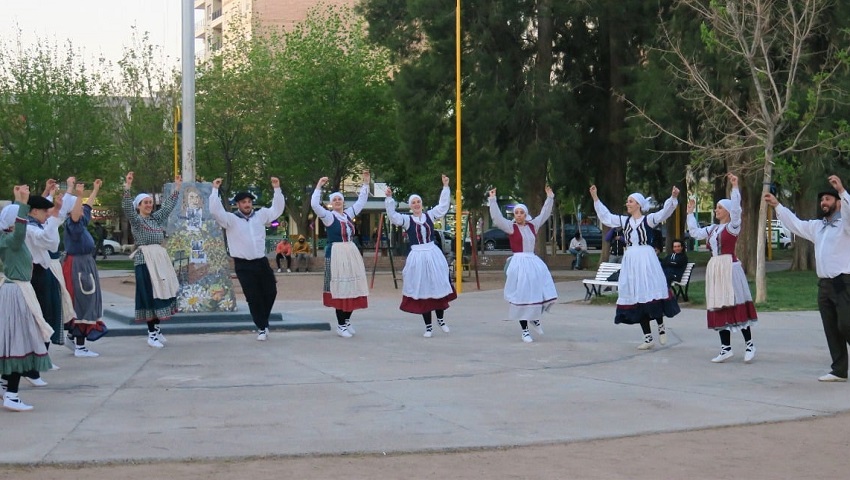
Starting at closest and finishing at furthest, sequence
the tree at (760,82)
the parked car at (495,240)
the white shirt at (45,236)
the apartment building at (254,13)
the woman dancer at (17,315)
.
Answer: the woman dancer at (17,315) → the white shirt at (45,236) → the tree at (760,82) → the parked car at (495,240) → the apartment building at (254,13)

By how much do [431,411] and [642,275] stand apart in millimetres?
5439

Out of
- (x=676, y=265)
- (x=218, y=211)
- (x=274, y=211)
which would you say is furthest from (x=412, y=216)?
(x=676, y=265)

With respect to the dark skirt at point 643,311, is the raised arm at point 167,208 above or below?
above

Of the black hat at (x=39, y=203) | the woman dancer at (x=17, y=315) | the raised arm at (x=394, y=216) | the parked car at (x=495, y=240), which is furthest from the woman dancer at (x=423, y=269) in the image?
the parked car at (x=495, y=240)

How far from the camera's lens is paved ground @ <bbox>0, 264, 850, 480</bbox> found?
8.28m

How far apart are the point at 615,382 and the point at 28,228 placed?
5.95 m

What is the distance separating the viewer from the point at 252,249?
1623 cm

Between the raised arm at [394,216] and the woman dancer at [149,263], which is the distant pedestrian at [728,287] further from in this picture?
the woman dancer at [149,263]

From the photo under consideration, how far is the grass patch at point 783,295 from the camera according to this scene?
2259cm

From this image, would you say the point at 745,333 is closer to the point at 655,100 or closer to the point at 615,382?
the point at 615,382

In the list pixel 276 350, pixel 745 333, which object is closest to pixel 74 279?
pixel 276 350

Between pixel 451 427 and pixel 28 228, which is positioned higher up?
pixel 28 228

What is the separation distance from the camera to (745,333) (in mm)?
14016

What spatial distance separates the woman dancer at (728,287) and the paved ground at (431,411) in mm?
425
